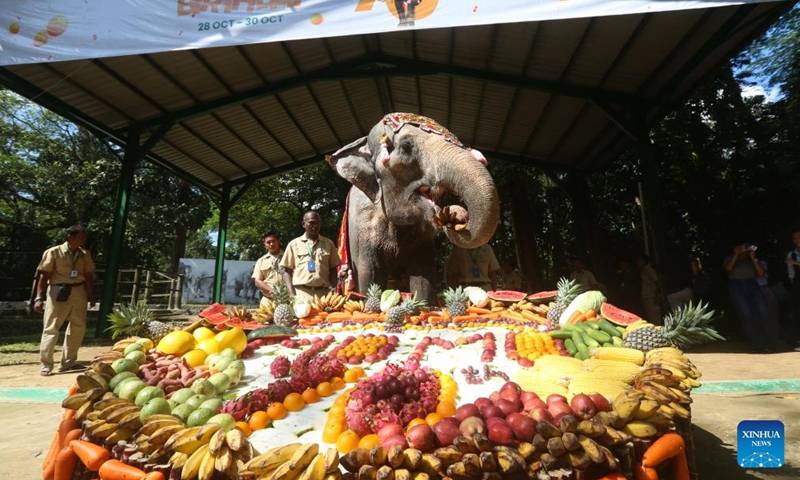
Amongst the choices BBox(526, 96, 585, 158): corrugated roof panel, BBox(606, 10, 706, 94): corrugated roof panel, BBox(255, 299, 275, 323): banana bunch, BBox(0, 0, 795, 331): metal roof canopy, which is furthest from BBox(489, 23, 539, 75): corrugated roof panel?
BBox(255, 299, 275, 323): banana bunch

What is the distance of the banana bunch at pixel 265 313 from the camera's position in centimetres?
416

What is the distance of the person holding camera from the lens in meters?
7.18

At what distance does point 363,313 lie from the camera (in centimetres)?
430

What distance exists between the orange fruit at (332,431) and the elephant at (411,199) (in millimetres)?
1805

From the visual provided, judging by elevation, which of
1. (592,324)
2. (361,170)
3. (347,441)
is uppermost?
(361,170)

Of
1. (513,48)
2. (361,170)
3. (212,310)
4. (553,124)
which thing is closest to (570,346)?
(361,170)

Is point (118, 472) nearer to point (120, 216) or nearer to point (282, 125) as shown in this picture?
point (120, 216)

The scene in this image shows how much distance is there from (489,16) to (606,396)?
5035mm

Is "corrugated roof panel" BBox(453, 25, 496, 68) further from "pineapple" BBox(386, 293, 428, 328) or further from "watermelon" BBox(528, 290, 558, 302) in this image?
"pineapple" BBox(386, 293, 428, 328)

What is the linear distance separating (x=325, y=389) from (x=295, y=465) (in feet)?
3.17

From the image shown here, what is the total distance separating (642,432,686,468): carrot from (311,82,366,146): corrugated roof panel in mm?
9940

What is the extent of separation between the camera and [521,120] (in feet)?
35.4

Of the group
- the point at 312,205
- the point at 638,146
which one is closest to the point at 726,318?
the point at 638,146

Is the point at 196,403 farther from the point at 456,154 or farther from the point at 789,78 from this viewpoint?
the point at 789,78
